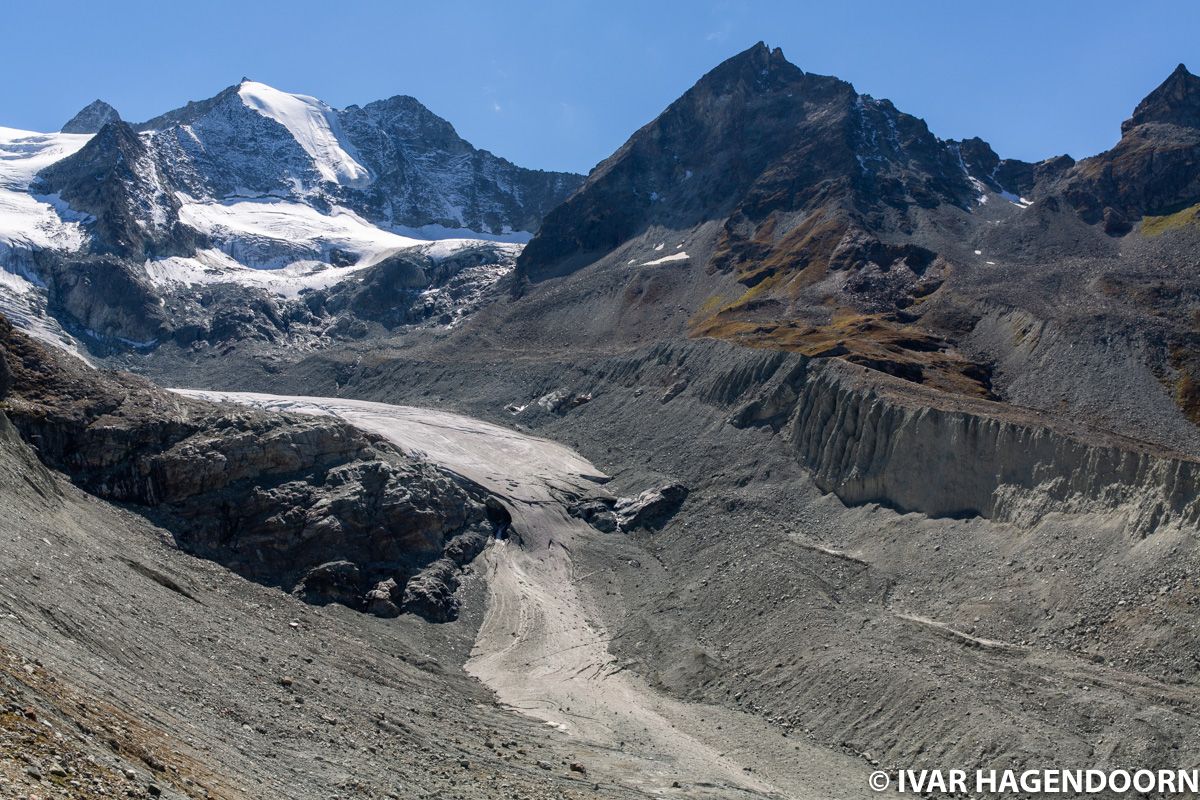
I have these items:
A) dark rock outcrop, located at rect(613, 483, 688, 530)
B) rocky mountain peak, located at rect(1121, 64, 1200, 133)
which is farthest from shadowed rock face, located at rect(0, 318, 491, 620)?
rocky mountain peak, located at rect(1121, 64, 1200, 133)

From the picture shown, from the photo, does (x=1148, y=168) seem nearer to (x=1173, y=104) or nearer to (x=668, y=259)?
(x=1173, y=104)

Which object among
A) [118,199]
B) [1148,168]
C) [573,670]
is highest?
[1148,168]

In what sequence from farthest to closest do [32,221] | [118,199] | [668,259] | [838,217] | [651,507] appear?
1. [118,199]
2. [32,221]
3. [668,259]
4. [838,217]
5. [651,507]

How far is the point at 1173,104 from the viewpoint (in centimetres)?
14788

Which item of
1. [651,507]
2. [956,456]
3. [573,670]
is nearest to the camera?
[573,670]

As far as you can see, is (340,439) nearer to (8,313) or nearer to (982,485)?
(982,485)

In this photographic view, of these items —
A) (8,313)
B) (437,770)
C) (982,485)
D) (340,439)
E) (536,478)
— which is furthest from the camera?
(8,313)

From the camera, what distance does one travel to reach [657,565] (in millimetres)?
67812

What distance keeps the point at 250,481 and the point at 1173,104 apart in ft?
448

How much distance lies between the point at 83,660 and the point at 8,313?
130 metres

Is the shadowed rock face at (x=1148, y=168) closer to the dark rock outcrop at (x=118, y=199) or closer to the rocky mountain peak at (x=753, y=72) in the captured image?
the rocky mountain peak at (x=753, y=72)

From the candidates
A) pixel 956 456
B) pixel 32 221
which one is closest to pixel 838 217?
pixel 956 456

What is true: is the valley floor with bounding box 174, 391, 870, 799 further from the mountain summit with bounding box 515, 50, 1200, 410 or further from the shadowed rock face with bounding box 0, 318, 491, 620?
the mountain summit with bounding box 515, 50, 1200, 410

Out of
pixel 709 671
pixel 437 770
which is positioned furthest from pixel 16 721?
pixel 709 671
